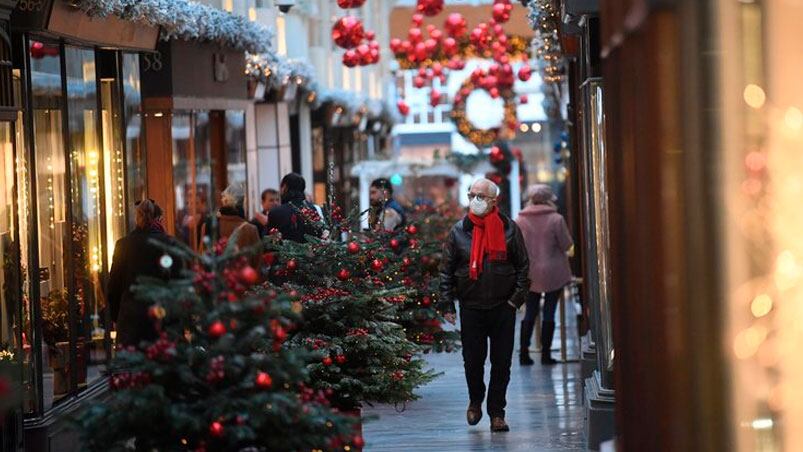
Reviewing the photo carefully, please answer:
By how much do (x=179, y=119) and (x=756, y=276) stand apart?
15.2 meters

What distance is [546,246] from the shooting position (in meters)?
18.0

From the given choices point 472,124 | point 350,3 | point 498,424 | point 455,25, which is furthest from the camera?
point 472,124

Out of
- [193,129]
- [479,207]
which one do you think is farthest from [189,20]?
[479,207]

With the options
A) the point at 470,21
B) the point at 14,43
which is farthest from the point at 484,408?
the point at 470,21

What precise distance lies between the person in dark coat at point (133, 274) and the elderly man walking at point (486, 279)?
82.8 inches

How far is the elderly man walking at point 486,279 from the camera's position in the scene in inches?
481

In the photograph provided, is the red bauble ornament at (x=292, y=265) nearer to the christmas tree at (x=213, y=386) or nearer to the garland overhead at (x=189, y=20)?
the garland overhead at (x=189, y=20)

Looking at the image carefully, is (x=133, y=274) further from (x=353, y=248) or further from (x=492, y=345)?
(x=492, y=345)

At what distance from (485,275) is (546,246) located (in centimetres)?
580

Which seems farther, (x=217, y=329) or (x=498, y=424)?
(x=498, y=424)

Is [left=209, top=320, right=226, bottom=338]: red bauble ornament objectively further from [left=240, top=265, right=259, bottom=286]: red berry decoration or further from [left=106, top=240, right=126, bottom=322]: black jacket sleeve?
[left=106, top=240, right=126, bottom=322]: black jacket sleeve

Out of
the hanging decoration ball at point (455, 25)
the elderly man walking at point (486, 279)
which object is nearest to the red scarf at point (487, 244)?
the elderly man walking at point (486, 279)

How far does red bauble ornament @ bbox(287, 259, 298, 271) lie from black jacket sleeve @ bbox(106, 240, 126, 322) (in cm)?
117

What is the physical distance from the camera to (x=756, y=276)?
14.7 feet
